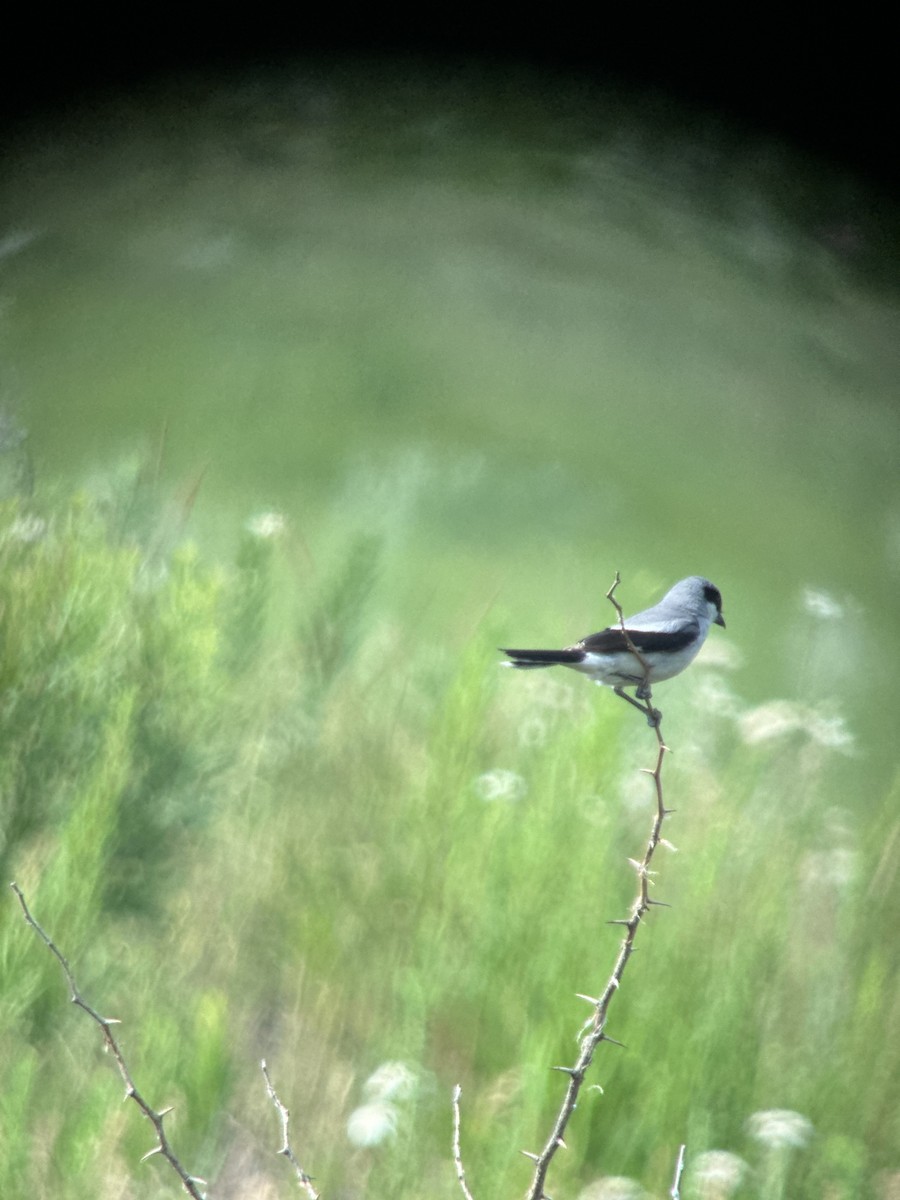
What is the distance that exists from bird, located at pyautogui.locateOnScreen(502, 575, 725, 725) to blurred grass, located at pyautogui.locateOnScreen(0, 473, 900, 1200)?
9 cm

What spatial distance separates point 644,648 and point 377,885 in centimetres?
47

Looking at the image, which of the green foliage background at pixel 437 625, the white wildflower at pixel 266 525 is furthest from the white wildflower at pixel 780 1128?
the white wildflower at pixel 266 525

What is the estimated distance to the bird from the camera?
1.01m

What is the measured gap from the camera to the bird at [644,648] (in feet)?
3.32

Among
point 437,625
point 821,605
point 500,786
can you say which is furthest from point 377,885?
point 821,605

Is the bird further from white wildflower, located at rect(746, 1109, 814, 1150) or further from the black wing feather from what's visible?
white wildflower, located at rect(746, 1109, 814, 1150)

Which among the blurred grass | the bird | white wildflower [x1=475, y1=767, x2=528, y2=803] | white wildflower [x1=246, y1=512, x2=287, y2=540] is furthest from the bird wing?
white wildflower [x1=246, y1=512, x2=287, y2=540]

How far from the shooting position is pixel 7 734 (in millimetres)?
1235

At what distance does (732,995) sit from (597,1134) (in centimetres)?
19

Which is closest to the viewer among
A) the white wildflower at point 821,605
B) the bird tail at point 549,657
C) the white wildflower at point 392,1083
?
the bird tail at point 549,657

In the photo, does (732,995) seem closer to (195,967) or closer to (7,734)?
(195,967)

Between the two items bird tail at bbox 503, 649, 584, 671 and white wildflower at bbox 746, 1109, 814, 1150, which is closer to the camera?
bird tail at bbox 503, 649, 584, 671

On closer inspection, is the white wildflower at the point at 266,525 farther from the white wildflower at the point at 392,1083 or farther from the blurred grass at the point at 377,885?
the white wildflower at the point at 392,1083

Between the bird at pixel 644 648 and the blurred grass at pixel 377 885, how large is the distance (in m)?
0.09
